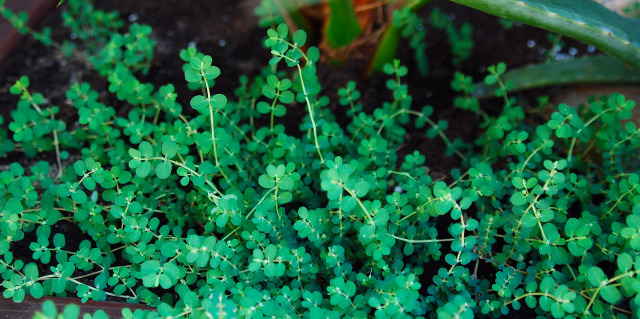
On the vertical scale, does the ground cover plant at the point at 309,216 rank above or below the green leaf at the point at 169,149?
below

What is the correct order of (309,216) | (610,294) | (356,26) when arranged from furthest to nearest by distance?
(356,26), (309,216), (610,294)

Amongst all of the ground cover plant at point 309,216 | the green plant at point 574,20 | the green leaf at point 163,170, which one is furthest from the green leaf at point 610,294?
the green leaf at point 163,170

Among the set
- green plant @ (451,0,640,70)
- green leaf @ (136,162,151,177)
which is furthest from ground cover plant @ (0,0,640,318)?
green plant @ (451,0,640,70)

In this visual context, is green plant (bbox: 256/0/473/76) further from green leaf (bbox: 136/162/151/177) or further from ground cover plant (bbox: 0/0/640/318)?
green leaf (bbox: 136/162/151/177)

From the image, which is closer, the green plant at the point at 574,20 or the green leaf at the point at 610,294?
the green leaf at the point at 610,294

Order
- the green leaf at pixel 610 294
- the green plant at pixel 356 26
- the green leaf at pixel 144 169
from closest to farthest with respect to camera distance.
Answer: the green leaf at pixel 610 294 < the green leaf at pixel 144 169 < the green plant at pixel 356 26

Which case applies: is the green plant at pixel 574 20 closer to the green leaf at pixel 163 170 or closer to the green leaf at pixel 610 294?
the green leaf at pixel 610 294

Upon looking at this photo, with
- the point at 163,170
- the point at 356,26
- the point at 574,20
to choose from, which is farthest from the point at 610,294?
the point at 356,26

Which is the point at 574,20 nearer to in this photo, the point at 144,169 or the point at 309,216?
the point at 309,216
